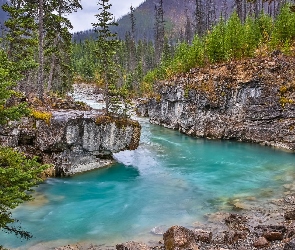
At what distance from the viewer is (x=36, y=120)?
23391mm

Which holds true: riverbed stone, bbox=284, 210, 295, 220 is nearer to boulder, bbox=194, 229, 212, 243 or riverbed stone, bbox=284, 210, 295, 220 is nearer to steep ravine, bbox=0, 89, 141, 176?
boulder, bbox=194, 229, 212, 243

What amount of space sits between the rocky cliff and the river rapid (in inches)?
142

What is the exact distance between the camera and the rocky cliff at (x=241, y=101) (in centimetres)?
3528

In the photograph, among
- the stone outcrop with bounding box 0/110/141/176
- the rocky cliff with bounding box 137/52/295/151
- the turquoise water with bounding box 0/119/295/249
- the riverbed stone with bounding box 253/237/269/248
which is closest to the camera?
the riverbed stone with bounding box 253/237/269/248

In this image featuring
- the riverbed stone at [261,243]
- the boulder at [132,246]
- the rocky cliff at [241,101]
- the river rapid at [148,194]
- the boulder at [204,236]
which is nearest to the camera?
the riverbed stone at [261,243]

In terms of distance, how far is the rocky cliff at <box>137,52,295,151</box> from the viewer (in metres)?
35.3

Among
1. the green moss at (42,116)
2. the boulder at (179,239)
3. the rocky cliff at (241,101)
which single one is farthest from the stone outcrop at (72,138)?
the rocky cliff at (241,101)

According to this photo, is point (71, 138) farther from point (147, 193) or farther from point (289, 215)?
point (289, 215)

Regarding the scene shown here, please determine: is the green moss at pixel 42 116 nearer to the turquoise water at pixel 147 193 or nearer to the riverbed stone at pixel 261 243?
the turquoise water at pixel 147 193

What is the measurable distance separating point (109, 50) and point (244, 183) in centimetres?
1687

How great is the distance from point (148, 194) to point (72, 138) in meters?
7.57

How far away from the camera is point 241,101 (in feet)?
126

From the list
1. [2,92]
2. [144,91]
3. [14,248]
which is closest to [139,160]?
[14,248]

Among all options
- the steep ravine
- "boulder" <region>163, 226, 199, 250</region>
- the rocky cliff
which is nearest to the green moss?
the steep ravine
